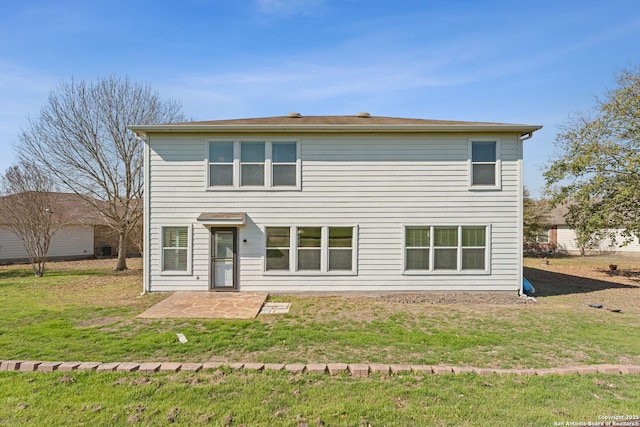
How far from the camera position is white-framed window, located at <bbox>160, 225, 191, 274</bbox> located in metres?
9.23

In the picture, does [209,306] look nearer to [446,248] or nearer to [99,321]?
[99,321]

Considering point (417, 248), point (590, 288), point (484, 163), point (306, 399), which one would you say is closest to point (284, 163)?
point (417, 248)

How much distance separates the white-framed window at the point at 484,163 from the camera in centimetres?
929

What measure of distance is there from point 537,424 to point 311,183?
24.4ft

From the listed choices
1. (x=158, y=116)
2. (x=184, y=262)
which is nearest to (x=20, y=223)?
(x=158, y=116)

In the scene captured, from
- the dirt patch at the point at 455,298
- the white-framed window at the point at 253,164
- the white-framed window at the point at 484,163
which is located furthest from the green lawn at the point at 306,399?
the white-framed window at the point at 484,163

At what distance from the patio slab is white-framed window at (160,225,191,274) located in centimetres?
77

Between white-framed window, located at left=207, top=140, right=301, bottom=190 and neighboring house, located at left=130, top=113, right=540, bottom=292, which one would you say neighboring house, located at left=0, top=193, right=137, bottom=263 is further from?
white-framed window, located at left=207, top=140, right=301, bottom=190

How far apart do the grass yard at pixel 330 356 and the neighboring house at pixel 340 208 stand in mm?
951

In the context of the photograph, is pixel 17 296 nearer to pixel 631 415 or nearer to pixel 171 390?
pixel 171 390

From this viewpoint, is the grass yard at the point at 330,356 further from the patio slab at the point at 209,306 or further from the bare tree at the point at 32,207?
the bare tree at the point at 32,207

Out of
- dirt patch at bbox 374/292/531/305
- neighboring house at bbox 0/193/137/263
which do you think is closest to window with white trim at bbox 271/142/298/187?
dirt patch at bbox 374/292/531/305

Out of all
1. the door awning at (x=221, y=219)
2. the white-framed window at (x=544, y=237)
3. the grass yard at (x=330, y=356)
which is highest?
the door awning at (x=221, y=219)

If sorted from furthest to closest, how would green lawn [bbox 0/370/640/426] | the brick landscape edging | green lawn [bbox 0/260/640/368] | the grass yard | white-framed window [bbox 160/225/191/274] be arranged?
white-framed window [bbox 160/225/191/274]
green lawn [bbox 0/260/640/368]
the brick landscape edging
the grass yard
green lawn [bbox 0/370/640/426]
